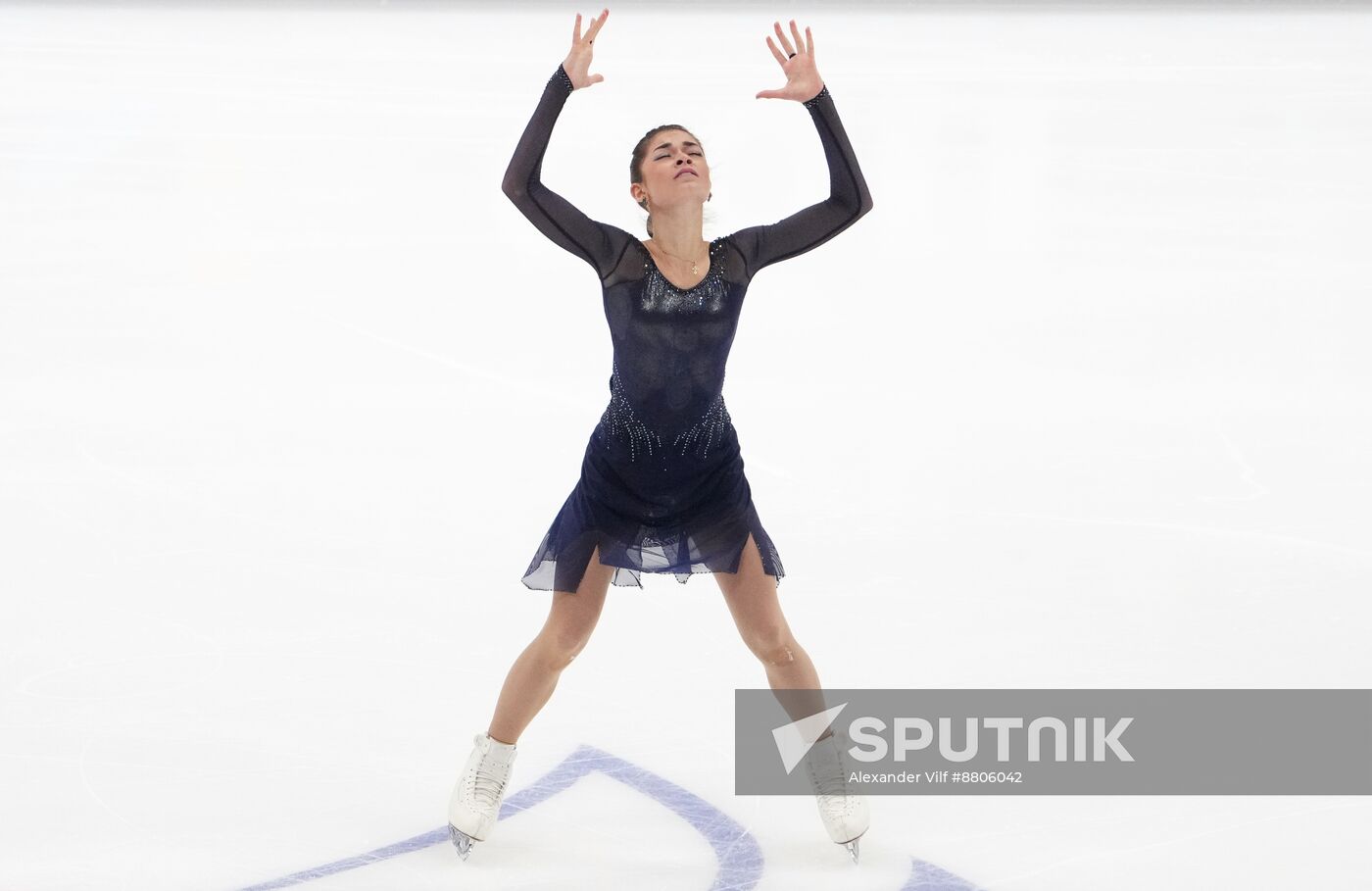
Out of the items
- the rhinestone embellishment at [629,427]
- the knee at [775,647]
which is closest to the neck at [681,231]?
the rhinestone embellishment at [629,427]

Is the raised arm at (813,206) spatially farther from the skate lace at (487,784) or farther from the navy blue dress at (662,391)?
the skate lace at (487,784)

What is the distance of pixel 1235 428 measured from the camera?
237 inches

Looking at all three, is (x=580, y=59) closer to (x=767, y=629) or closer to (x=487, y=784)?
(x=767, y=629)

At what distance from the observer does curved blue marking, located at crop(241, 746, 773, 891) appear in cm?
335

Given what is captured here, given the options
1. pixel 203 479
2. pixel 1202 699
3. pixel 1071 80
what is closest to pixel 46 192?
pixel 203 479

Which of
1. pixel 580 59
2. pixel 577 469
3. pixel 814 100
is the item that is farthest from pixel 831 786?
pixel 577 469

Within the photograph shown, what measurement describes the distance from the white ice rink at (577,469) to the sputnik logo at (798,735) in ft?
0.43

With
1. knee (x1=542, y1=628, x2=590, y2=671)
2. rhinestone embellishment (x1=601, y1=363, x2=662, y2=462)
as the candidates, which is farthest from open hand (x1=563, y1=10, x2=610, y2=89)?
knee (x1=542, y1=628, x2=590, y2=671)

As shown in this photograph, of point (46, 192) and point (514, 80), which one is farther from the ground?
point (514, 80)

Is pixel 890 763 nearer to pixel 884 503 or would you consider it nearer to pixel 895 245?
pixel 884 503

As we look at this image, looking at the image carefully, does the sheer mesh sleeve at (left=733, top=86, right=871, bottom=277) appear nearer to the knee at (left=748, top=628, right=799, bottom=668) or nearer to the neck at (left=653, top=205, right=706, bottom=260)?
the neck at (left=653, top=205, right=706, bottom=260)

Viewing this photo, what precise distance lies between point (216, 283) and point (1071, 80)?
840 centimetres

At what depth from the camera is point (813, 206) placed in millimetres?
3367

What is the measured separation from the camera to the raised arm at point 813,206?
3363 mm
